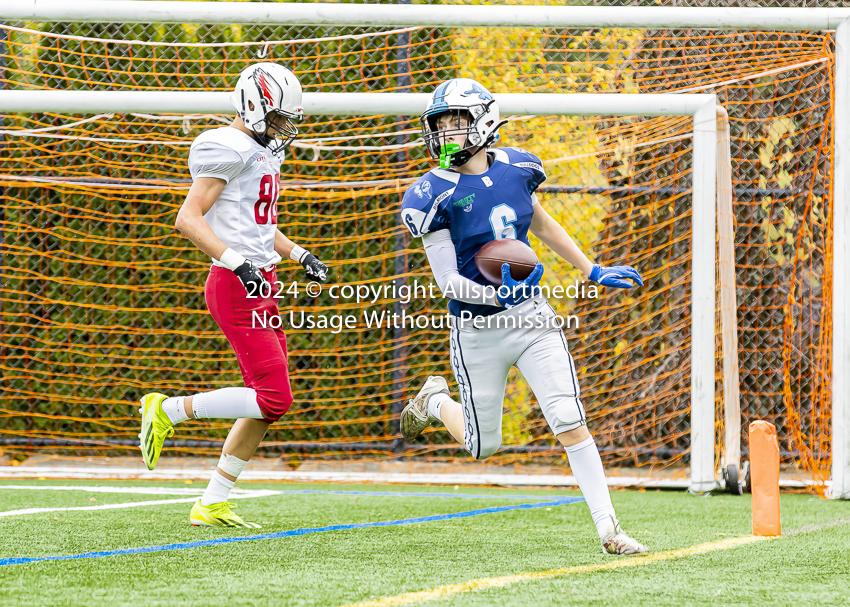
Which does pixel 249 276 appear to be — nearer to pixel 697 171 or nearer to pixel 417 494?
pixel 417 494

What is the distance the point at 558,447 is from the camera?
668 cm

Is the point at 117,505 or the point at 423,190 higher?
Answer: the point at 423,190

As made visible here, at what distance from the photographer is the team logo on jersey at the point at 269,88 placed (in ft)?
12.7

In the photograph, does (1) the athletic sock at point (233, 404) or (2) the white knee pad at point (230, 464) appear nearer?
(1) the athletic sock at point (233, 404)

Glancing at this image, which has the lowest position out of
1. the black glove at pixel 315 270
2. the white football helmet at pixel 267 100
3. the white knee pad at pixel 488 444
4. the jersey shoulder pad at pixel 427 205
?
the white knee pad at pixel 488 444

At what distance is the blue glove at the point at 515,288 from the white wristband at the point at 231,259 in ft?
3.29

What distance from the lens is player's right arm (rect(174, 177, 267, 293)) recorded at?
3637 millimetres

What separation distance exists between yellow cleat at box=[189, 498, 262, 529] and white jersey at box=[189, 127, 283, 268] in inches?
39.9

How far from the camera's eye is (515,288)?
132 inches

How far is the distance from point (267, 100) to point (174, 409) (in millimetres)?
1316

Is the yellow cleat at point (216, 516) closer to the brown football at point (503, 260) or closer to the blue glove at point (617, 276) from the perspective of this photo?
the brown football at point (503, 260)

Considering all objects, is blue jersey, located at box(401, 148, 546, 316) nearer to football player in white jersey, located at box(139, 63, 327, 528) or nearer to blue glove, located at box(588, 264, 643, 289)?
blue glove, located at box(588, 264, 643, 289)

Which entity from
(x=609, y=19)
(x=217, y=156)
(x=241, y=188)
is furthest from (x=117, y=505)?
(x=609, y=19)

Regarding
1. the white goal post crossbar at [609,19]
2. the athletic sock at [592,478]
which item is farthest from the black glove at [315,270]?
the white goal post crossbar at [609,19]
